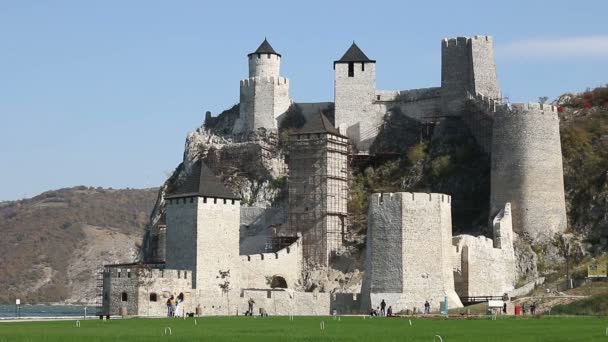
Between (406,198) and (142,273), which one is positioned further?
(142,273)

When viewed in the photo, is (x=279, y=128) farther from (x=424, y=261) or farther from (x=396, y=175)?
(x=424, y=261)

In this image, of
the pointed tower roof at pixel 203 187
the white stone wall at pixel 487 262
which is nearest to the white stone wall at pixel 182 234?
the pointed tower roof at pixel 203 187

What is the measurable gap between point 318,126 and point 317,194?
13.3 feet

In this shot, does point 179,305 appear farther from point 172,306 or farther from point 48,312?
point 48,312

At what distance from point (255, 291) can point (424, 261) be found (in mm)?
9492

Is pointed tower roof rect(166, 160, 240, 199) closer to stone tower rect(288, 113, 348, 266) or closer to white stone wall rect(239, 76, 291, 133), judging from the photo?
stone tower rect(288, 113, 348, 266)

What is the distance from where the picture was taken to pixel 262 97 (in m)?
83.1

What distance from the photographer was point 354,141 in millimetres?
81812

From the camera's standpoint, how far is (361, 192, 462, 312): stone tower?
61312mm

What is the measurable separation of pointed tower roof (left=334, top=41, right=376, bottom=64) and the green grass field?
35299 mm

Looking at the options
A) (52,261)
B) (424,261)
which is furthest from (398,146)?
(52,261)

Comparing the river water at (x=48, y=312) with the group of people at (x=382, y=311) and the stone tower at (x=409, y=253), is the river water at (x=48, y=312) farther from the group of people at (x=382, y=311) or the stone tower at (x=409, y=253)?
the group of people at (x=382, y=311)

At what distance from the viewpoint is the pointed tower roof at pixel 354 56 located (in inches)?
3233

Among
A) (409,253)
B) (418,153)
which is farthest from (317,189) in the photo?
(409,253)
